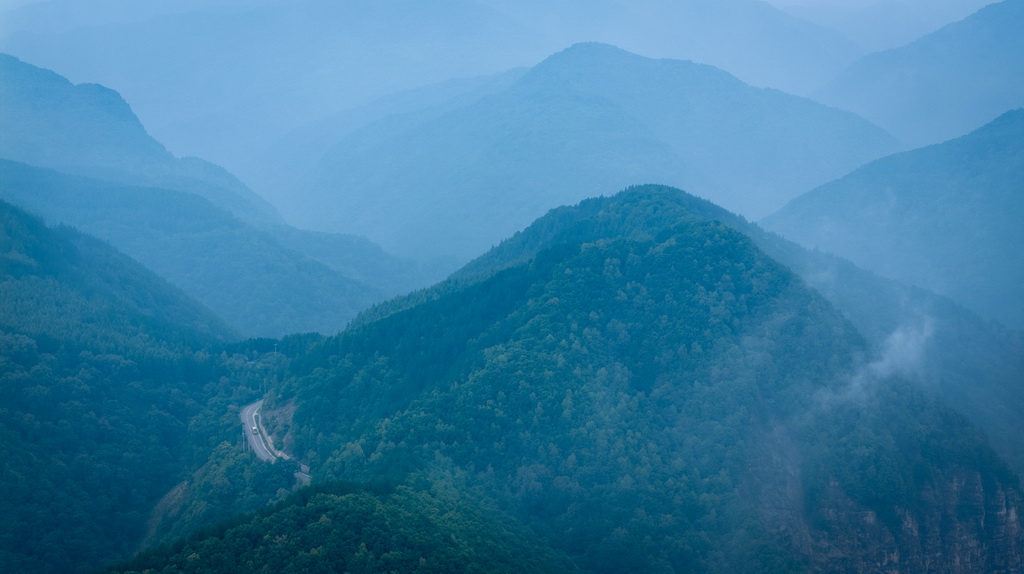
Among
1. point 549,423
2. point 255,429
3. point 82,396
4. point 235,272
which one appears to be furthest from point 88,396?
point 235,272

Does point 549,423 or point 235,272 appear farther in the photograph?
point 235,272

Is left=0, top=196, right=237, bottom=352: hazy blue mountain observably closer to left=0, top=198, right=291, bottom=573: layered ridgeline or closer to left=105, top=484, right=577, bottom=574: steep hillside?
left=0, top=198, right=291, bottom=573: layered ridgeline

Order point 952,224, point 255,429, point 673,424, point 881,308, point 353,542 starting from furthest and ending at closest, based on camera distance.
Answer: point 952,224 < point 881,308 < point 255,429 < point 673,424 < point 353,542

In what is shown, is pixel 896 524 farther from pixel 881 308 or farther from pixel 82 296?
pixel 82 296

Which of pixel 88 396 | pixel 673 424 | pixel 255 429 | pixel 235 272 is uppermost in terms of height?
pixel 235 272

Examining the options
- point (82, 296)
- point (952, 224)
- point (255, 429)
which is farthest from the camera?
point (952, 224)

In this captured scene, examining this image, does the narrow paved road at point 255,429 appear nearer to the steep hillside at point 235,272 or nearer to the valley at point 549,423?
the valley at point 549,423

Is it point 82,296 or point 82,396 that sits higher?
point 82,296

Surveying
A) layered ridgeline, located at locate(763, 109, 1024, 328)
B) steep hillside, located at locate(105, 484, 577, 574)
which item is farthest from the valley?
layered ridgeline, located at locate(763, 109, 1024, 328)

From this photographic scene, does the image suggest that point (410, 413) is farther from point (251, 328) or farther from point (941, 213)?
point (941, 213)
